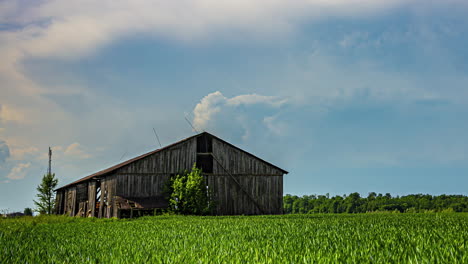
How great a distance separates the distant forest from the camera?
64.1 metres

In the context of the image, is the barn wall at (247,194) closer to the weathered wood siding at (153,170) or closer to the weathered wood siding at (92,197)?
the weathered wood siding at (153,170)

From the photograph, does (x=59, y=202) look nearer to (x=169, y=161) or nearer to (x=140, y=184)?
(x=140, y=184)

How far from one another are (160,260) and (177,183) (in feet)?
90.5

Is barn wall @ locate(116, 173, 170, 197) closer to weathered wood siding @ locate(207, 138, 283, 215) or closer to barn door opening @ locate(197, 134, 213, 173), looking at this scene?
barn door opening @ locate(197, 134, 213, 173)

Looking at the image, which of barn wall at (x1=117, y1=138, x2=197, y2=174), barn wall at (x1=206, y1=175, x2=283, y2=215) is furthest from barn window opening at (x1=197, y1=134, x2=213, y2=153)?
barn wall at (x1=206, y1=175, x2=283, y2=215)

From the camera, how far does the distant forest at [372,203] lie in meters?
64.1

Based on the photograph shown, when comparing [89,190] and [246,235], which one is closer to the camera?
[246,235]

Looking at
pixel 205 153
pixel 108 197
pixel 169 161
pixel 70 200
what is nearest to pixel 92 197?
pixel 108 197

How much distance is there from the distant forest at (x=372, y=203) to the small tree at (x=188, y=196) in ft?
86.4

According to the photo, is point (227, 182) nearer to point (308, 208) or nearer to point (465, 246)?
point (465, 246)

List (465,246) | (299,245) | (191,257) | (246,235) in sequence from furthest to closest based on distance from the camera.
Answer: (246,235) → (299,245) → (465,246) → (191,257)

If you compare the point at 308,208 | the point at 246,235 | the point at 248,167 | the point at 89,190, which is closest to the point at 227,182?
the point at 248,167

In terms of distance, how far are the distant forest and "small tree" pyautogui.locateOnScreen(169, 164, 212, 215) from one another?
26.3 meters

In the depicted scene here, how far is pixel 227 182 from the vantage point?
37.4 m
